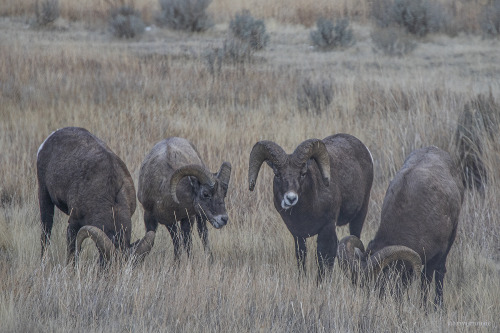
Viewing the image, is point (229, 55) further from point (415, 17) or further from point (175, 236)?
point (175, 236)

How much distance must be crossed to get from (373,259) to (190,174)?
6.68ft

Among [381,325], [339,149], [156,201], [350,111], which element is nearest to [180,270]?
[156,201]

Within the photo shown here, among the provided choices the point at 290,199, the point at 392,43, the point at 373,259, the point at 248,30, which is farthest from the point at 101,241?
the point at 248,30

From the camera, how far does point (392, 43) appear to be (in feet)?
70.6

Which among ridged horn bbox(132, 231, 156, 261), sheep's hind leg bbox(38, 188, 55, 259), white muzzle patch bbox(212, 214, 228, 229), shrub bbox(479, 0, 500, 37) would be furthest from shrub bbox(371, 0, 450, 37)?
ridged horn bbox(132, 231, 156, 261)

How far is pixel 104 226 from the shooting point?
643 cm

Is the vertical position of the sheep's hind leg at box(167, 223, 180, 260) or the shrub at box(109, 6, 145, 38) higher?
the shrub at box(109, 6, 145, 38)

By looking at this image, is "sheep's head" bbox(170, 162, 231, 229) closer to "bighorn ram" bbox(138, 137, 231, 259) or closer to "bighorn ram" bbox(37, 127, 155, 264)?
"bighorn ram" bbox(138, 137, 231, 259)

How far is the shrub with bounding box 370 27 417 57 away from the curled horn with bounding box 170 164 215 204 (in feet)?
52.5

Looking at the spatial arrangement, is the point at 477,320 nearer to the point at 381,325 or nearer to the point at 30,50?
the point at 381,325

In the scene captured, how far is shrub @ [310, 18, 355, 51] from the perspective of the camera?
901 inches

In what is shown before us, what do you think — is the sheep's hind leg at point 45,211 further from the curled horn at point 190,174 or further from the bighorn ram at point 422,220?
the bighorn ram at point 422,220

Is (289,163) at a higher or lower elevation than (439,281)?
higher

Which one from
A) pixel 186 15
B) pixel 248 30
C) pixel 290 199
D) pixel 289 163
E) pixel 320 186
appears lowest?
pixel 320 186
